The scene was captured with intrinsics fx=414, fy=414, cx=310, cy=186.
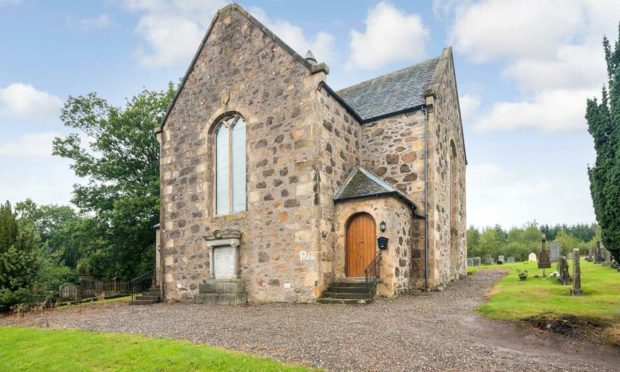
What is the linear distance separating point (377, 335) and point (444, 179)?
12.2 m

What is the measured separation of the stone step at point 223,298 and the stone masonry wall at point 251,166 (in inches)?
16.0

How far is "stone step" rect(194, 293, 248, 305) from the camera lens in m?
14.7

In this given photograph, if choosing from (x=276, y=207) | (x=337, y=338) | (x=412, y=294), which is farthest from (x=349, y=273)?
(x=337, y=338)

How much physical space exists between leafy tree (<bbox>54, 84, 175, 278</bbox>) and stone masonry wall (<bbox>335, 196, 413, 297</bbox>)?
60.5 feet

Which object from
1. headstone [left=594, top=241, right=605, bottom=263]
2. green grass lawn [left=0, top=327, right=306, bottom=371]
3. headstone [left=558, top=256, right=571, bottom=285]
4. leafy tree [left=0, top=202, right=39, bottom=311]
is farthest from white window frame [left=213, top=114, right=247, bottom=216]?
headstone [left=594, top=241, right=605, bottom=263]

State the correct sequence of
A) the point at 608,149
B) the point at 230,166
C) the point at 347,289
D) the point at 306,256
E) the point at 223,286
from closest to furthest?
the point at 608,149 < the point at 347,289 < the point at 306,256 < the point at 223,286 < the point at 230,166

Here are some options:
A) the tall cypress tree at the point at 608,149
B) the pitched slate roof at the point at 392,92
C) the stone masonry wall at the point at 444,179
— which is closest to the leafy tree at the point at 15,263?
the pitched slate roof at the point at 392,92

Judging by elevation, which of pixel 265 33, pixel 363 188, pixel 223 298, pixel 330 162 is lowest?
pixel 223 298

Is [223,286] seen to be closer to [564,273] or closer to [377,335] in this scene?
[377,335]

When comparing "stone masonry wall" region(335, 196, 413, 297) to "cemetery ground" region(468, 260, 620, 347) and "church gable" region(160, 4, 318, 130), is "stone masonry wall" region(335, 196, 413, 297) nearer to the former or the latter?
"cemetery ground" region(468, 260, 620, 347)

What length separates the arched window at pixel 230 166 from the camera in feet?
54.2

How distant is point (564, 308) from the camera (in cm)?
1043

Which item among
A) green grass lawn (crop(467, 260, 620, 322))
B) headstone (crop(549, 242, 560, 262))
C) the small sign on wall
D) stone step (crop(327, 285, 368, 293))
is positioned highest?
the small sign on wall

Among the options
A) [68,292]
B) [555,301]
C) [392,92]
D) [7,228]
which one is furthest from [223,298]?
[68,292]
